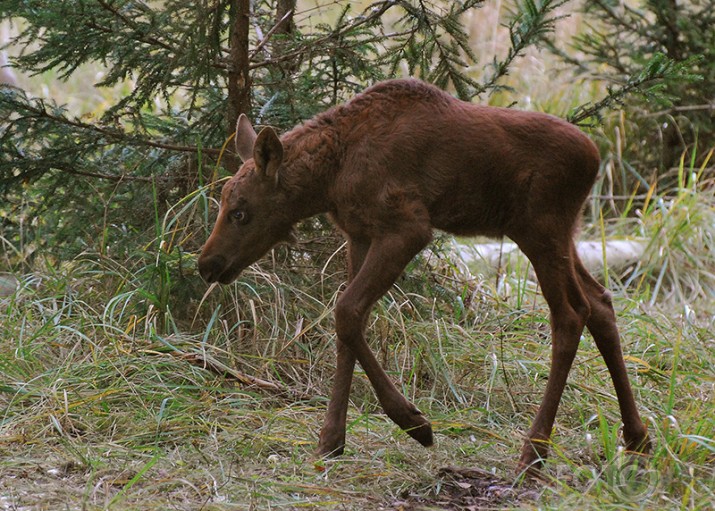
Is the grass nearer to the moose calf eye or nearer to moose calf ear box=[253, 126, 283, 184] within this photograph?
the moose calf eye

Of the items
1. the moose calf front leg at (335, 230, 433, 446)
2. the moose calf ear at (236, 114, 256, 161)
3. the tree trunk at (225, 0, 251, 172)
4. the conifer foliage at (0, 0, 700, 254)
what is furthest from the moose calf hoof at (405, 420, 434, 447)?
the tree trunk at (225, 0, 251, 172)

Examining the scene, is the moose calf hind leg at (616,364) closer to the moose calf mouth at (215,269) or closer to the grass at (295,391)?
the grass at (295,391)

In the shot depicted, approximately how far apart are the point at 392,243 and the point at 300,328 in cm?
154

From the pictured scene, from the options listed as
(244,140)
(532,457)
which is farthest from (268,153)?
(532,457)

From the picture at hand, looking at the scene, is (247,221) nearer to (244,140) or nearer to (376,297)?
(244,140)

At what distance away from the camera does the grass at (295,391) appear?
383 centimetres

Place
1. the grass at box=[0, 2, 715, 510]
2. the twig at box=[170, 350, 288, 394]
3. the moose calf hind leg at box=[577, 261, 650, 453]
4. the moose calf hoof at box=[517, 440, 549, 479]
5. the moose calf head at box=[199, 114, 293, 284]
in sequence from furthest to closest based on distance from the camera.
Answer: the twig at box=[170, 350, 288, 394] → the moose calf head at box=[199, 114, 293, 284] → the moose calf hind leg at box=[577, 261, 650, 453] → the moose calf hoof at box=[517, 440, 549, 479] → the grass at box=[0, 2, 715, 510]

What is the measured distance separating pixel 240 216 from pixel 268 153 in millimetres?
321

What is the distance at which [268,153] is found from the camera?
425 cm

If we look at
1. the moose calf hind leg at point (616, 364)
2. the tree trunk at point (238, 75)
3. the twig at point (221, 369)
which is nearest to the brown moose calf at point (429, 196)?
the moose calf hind leg at point (616, 364)

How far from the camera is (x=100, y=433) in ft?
15.0

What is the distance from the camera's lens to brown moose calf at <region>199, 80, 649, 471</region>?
4078mm

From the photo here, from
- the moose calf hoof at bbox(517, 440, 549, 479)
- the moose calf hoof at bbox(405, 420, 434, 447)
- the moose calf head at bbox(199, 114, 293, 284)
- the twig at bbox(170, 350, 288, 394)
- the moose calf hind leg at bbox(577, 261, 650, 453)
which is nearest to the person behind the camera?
the moose calf hoof at bbox(517, 440, 549, 479)

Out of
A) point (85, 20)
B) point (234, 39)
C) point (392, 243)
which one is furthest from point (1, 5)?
point (392, 243)
